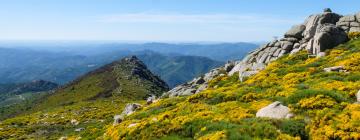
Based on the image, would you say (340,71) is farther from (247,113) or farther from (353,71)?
(247,113)

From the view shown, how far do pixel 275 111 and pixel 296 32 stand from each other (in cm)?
3816

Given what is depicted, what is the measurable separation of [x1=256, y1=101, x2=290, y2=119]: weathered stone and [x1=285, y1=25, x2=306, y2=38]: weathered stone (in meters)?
36.9

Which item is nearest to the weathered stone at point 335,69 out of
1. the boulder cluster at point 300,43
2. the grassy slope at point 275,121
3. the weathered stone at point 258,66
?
the grassy slope at point 275,121

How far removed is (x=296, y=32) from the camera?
61.5m

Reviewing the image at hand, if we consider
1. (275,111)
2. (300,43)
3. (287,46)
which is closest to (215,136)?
(275,111)

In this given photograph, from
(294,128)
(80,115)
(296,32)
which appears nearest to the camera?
(294,128)

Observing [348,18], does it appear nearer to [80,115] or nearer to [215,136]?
[215,136]

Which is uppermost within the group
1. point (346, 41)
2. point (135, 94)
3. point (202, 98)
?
point (346, 41)

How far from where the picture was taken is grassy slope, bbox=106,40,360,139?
70.9ft

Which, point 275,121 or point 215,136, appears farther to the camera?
point 275,121

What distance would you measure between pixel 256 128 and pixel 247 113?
198 inches

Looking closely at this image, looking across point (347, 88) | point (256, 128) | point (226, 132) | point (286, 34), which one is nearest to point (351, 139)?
point (256, 128)

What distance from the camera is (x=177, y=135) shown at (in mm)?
25203

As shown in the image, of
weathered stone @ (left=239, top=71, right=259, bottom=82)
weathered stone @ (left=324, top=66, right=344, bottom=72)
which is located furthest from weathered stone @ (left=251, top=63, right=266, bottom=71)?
weathered stone @ (left=324, top=66, right=344, bottom=72)
